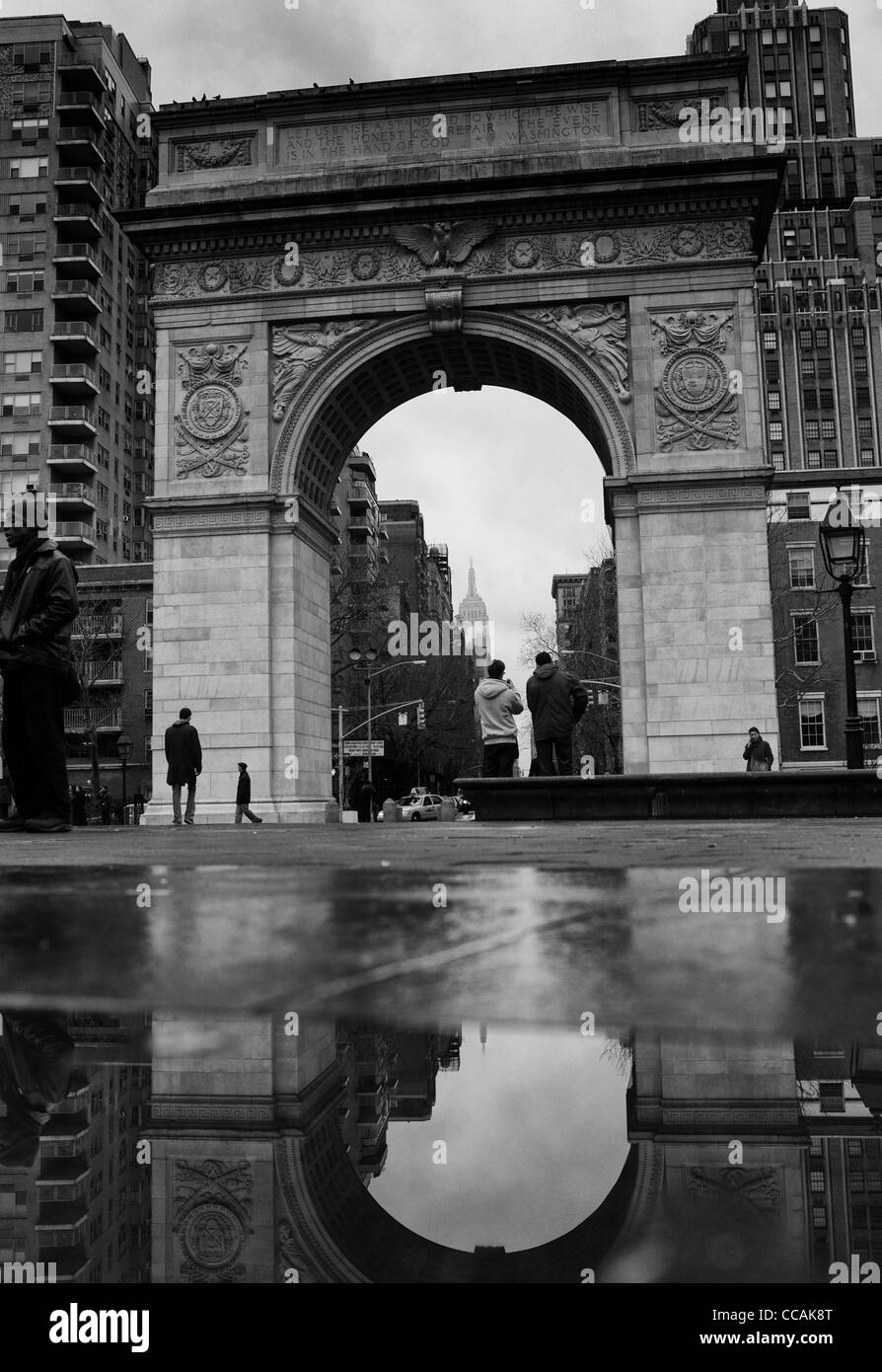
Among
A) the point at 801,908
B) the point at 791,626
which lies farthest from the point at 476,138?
the point at 791,626

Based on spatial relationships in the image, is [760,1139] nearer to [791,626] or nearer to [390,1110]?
[390,1110]

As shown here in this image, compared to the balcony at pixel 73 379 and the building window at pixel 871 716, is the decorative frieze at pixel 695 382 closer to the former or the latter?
Answer: the building window at pixel 871 716

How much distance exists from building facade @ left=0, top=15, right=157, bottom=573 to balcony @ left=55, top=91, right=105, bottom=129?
7cm

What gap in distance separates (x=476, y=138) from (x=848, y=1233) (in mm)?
24839

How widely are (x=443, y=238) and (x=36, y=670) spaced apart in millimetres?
17886

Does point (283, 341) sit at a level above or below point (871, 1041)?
above

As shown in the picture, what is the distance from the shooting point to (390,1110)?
119cm

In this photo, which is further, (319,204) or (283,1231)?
(319,204)

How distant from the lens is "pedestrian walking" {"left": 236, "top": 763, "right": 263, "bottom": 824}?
65.8 ft

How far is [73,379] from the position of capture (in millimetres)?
57594

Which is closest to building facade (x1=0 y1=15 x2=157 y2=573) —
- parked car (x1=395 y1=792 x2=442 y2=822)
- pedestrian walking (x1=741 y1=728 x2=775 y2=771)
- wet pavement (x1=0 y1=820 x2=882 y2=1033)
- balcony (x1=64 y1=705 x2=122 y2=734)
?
balcony (x1=64 y1=705 x2=122 y2=734)

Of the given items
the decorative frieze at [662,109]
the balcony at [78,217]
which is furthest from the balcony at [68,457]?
the decorative frieze at [662,109]

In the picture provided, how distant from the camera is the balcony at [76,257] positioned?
191 feet

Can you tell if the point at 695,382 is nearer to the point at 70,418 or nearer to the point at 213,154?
the point at 213,154
